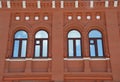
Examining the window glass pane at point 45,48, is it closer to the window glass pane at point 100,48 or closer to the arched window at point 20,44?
the arched window at point 20,44

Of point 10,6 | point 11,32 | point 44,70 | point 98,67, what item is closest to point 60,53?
point 44,70

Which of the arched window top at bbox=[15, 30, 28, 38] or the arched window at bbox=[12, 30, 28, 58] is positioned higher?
the arched window top at bbox=[15, 30, 28, 38]

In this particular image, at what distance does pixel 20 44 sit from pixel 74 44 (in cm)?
303

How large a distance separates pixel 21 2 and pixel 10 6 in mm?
699

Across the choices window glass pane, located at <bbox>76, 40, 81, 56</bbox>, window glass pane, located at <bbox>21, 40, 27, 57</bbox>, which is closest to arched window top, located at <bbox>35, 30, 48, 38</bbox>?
window glass pane, located at <bbox>21, 40, 27, 57</bbox>

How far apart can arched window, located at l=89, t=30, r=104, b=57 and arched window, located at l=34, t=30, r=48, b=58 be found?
8.29ft

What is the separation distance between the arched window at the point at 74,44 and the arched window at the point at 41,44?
1.32 metres

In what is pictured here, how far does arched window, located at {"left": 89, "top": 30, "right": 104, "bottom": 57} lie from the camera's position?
13.9m

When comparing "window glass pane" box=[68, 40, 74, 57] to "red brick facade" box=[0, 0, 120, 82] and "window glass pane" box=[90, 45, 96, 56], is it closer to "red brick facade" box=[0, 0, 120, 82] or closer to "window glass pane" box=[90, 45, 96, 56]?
"red brick facade" box=[0, 0, 120, 82]

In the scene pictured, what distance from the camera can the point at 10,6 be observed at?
14.9 metres

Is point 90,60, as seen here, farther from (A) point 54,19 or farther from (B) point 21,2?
(B) point 21,2

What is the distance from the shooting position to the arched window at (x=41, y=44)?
1391 centimetres

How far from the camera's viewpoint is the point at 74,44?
14203 mm

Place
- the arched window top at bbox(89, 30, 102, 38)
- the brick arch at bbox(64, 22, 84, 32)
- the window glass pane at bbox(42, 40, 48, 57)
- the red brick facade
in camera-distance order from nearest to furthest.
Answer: the red brick facade
the window glass pane at bbox(42, 40, 48, 57)
the arched window top at bbox(89, 30, 102, 38)
the brick arch at bbox(64, 22, 84, 32)
